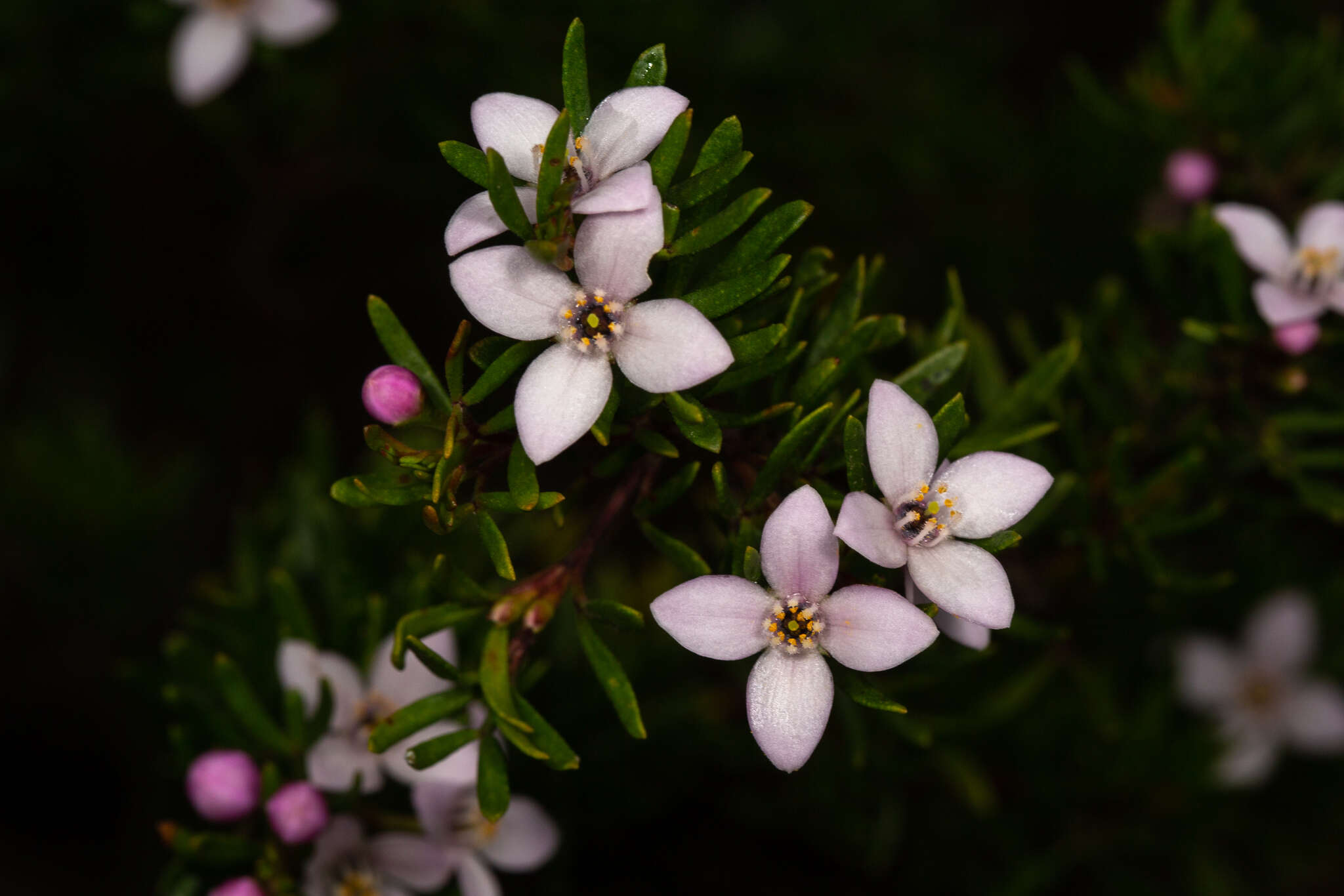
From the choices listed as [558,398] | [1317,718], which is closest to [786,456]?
[558,398]

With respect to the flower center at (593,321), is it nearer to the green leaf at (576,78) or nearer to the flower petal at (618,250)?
the flower petal at (618,250)

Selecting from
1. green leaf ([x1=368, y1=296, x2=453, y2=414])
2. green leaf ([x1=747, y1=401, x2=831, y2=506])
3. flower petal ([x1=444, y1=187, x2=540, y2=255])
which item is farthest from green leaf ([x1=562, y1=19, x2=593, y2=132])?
green leaf ([x1=747, y1=401, x2=831, y2=506])

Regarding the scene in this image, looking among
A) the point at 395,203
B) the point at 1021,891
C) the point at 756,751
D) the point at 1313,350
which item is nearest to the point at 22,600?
the point at 395,203

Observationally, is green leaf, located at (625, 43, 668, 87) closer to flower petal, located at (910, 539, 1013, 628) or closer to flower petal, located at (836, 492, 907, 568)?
flower petal, located at (836, 492, 907, 568)

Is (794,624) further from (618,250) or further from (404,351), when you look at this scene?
(404,351)

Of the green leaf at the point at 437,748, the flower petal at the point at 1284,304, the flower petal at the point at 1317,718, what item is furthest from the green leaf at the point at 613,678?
the flower petal at the point at 1317,718

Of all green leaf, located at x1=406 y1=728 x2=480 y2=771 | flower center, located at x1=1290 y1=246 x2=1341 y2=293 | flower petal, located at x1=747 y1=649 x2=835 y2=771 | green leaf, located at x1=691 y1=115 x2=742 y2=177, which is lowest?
green leaf, located at x1=406 y1=728 x2=480 y2=771

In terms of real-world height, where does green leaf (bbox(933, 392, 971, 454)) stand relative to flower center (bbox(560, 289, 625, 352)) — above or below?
below
